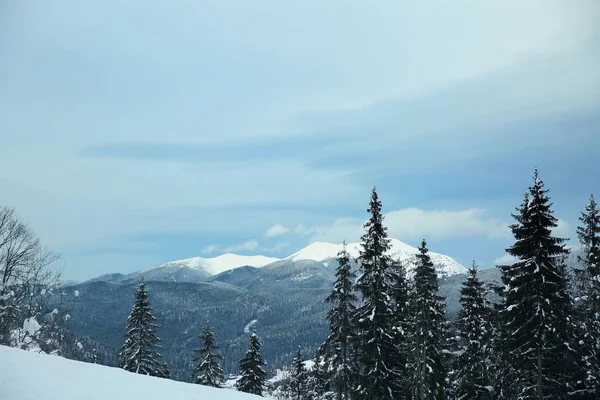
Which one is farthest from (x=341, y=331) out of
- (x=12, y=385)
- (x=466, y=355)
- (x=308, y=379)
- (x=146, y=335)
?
(x=308, y=379)

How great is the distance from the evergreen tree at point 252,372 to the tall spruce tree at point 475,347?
804 inches

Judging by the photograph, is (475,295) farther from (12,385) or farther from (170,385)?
(12,385)

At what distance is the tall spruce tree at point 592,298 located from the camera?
96.0 feet

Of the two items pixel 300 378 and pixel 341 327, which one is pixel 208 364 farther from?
pixel 341 327

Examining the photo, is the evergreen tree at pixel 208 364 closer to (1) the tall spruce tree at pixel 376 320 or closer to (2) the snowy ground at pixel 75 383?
(1) the tall spruce tree at pixel 376 320

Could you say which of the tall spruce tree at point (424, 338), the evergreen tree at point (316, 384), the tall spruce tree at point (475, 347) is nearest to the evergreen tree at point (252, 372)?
the evergreen tree at point (316, 384)

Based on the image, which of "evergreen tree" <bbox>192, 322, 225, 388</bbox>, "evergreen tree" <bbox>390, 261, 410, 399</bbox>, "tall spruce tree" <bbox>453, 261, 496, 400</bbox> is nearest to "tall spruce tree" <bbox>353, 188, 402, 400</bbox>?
"evergreen tree" <bbox>390, 261, 410, 399</bbox>

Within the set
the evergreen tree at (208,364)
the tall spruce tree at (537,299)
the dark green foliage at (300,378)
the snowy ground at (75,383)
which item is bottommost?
the dark green foliage at (300,378)

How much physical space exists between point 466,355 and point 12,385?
32.9m

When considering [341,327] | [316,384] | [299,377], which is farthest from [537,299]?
[299,377]

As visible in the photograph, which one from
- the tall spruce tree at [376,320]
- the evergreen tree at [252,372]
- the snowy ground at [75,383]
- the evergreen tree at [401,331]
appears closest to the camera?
the snowy ground at [75,383]

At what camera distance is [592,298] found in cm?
3008

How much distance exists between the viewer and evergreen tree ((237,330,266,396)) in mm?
46156

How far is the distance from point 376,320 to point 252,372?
2135 centimetres
